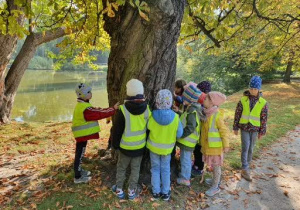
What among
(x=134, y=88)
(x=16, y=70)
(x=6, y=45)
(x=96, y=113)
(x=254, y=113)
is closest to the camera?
(x=134, y=88)

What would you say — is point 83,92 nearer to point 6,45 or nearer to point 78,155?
point 78,155

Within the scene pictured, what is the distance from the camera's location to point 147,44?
3.40m

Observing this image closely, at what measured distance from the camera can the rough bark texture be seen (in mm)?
3338

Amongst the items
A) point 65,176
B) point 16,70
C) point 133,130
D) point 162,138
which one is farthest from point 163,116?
point 16,70

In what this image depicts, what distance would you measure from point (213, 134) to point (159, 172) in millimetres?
993

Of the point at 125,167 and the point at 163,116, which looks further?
the point at 125,167

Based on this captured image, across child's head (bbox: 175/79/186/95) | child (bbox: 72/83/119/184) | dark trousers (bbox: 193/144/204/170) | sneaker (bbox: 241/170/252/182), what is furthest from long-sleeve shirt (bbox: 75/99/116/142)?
sneaker (bbox: 241/170/252/182)

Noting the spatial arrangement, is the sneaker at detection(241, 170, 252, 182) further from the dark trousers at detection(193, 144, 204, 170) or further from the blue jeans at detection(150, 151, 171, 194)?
the blue jeans at detection(150, 151, 171, 194)

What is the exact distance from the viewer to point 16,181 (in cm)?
404

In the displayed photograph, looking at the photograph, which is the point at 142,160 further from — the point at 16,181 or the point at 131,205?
the point at 16,181

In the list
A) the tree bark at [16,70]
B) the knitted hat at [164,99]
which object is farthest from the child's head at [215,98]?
the tree bark at [16,70]

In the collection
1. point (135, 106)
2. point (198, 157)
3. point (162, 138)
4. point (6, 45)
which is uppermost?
point (6, 45)

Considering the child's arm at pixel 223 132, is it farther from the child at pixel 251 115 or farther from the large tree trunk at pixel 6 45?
the large tree trunk at pixel 6 45

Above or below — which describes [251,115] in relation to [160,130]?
above
